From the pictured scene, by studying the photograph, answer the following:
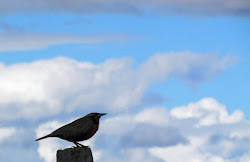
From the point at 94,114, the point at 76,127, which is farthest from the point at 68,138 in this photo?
the point at 94,114

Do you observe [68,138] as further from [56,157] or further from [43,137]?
[56,157]

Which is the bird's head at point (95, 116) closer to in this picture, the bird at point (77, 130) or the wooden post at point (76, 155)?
the bird at point (77, 130)

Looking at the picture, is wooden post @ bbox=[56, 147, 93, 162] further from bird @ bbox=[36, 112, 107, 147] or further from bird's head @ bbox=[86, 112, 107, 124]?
bird's head @ bbox=[86, 112, 107, 124]

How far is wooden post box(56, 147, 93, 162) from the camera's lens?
24.4ft

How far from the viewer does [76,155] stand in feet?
24.4

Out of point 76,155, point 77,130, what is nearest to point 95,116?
point 77,130

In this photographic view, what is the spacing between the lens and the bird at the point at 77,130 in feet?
34.4

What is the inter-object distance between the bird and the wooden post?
286 centimetres

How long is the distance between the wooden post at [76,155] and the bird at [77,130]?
2.86m

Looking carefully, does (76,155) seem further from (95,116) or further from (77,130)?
(95,116)

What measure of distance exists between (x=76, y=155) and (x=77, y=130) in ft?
10.3

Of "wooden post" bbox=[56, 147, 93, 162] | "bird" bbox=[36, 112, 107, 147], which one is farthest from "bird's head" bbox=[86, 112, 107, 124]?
"wooden post" bbox=[56, 147, 93, 162]

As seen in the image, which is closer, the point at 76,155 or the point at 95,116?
the point at 76,155

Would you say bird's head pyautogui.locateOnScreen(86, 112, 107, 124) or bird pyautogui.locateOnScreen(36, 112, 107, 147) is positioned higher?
bird's head pyautogui.locateOnScreen(86, 112, 107, 124)
